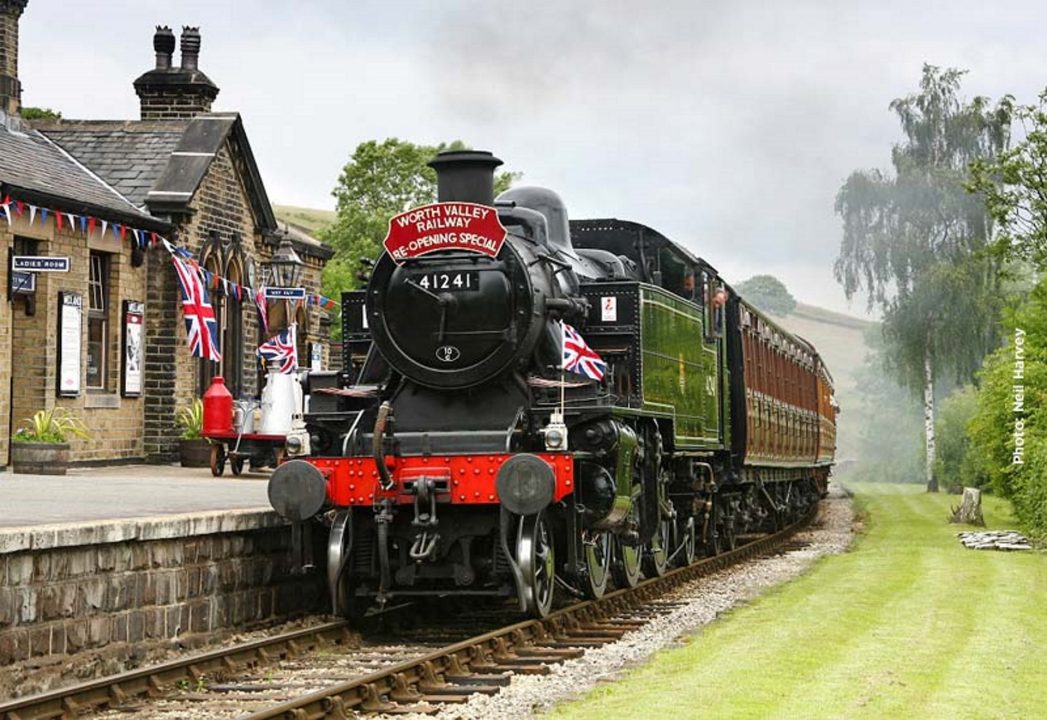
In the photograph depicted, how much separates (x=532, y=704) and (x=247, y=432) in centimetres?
1392

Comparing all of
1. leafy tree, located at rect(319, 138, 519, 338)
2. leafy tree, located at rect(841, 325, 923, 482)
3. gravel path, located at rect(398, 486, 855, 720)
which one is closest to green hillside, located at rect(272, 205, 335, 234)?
leafy tree, located at rect(841, 325, 923, 482)

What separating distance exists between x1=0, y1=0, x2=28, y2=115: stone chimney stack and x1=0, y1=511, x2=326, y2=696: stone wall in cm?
1437

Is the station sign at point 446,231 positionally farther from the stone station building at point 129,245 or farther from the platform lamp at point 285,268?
the platform lamp at point 285,268

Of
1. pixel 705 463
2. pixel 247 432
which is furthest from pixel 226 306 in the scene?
pixel 705 463

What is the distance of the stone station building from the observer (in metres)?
21.4

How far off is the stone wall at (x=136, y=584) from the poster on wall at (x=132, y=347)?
1134cm

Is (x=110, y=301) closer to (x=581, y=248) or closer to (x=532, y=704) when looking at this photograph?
(x=581, y=248)

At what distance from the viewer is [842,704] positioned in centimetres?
852

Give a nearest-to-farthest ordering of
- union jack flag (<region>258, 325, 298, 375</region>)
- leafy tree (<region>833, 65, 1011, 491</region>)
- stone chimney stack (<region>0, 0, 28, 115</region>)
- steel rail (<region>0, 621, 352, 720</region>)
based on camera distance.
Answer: steel rail (<region>0, 621, 352, 720</region>) → union jack flag (<region>258, 325, 298, 375</region>) → stone chimney stack (<region>0, 0, 28, 115</region>) → leafy tree (<region>833, 65, 1011, 491</region>)

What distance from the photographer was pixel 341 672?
405 inches

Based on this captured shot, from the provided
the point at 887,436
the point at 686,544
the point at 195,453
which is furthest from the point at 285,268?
the point at 887,436

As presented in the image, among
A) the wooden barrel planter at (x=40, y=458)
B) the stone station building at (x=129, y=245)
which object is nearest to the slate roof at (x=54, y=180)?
the stone station building at (x=129, y=245)

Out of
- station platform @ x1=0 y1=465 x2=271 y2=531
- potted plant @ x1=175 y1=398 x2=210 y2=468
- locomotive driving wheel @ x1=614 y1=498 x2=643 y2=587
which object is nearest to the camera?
station platform @ x1=0 y1=465 x2=271 y2=531

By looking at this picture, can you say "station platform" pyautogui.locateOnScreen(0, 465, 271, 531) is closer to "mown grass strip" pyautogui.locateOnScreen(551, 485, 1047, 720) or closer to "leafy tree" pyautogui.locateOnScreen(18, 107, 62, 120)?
"mown grass strip" pyautogui.locateOnScreen(551, 485, 1047, 720)
